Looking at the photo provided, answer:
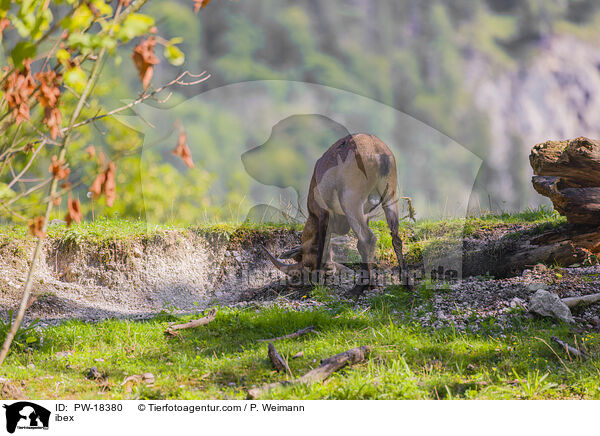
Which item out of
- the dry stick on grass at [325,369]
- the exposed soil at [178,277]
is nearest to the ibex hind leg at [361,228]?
the exposed soil at [178,277]

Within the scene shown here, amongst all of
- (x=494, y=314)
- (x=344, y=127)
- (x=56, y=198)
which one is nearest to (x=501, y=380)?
(x=494, y=314)

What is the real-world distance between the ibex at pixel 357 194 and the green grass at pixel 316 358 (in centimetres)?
57

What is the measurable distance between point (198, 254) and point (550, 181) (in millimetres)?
4323

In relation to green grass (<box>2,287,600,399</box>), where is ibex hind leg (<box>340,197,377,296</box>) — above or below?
above

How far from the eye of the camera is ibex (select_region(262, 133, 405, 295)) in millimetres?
5090

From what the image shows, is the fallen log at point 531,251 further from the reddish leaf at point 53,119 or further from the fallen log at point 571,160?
the reddish leaf at point 53,119

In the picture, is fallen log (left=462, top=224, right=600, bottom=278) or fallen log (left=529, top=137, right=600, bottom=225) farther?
fallen log (left=462, top=224, right=600, bottom=278)

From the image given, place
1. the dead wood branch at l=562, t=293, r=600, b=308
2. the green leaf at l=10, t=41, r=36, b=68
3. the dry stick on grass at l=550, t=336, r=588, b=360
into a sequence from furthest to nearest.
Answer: the dead wood branch at l=562, t=293, r=600, b=308 → the dry stick on grass at l=550, t=336, r=588, b=360 → the green leaf at l=10, t=41, r=36, b=68

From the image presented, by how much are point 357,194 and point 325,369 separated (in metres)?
2.33

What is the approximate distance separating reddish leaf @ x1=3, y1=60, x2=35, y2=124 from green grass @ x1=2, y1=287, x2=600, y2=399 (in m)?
1.70

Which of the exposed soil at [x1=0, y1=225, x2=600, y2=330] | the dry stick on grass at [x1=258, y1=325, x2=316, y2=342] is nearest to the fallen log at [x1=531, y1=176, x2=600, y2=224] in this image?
the exposed soil at [x1=0, y1=225, x2=600, y2=330]

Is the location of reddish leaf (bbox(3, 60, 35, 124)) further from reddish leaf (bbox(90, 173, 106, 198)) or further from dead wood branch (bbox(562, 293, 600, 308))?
dead wood branch (bbox(562, 293, 600, 308))

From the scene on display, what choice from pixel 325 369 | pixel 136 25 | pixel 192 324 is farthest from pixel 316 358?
pixel 136 25
